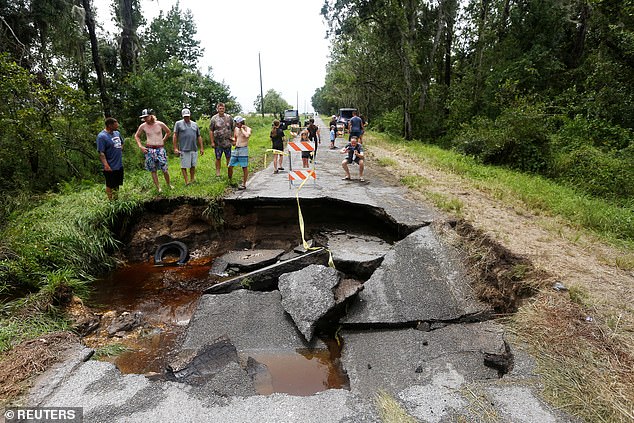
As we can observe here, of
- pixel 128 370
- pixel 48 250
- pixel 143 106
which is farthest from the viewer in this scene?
pixel 143 106

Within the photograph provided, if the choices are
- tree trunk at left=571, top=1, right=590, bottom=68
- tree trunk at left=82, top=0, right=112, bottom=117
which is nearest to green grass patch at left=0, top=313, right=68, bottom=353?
tree trunk at left=82, top=0, right=112, bottom=117

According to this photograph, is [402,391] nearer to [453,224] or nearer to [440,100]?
[453,224]

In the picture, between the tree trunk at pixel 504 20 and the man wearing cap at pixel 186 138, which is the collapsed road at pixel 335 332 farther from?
the tree trunk at pixel 504 20

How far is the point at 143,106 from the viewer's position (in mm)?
13625

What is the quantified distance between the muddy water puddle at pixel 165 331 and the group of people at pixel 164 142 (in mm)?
1877

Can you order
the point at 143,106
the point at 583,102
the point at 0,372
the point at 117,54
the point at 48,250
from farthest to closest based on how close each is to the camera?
the point at 117,54 < the point at 143,106 < the point at 583,102 < the point at 48,250 < the point at 0,372

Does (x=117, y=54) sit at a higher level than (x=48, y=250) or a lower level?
higher

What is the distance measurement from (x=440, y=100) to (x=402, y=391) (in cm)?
1965

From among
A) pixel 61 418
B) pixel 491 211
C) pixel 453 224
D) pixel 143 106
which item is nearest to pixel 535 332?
pixel 453 224

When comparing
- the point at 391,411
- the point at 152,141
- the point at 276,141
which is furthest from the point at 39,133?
the point at 391,411
